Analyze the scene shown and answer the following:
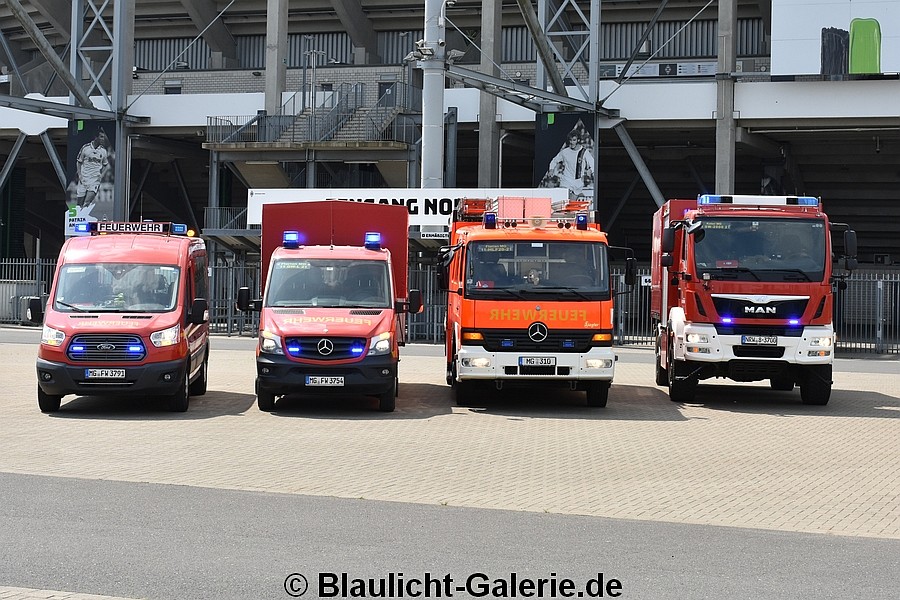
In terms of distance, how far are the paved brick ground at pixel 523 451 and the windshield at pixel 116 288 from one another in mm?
1461

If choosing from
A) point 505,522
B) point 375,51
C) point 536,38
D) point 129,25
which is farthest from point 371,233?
point 375,51

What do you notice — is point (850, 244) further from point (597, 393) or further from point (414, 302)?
point (414, 302)

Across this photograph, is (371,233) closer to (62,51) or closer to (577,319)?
(577,319)

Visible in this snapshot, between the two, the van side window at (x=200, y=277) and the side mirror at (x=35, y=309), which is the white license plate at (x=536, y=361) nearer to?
the van side window at (x=200, y=277)

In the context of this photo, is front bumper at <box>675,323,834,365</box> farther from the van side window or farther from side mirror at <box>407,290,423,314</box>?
the van side window

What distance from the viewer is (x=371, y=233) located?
61.2 feet

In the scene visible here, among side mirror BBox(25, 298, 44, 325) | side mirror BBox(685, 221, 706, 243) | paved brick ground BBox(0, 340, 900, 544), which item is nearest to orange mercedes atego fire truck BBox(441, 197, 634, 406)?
paved brick ground BBox(0, 340, 900, 544)

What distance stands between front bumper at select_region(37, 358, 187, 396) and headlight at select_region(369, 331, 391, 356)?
263 cm

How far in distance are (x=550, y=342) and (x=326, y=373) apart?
315cm

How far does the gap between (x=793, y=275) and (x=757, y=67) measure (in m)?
30.5

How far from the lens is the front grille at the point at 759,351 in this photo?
60.0ft

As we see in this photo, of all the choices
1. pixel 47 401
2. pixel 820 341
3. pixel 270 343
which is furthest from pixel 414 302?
pixel 820 341

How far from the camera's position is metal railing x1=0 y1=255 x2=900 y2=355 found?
35.5 metres

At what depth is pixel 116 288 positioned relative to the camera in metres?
17.2
